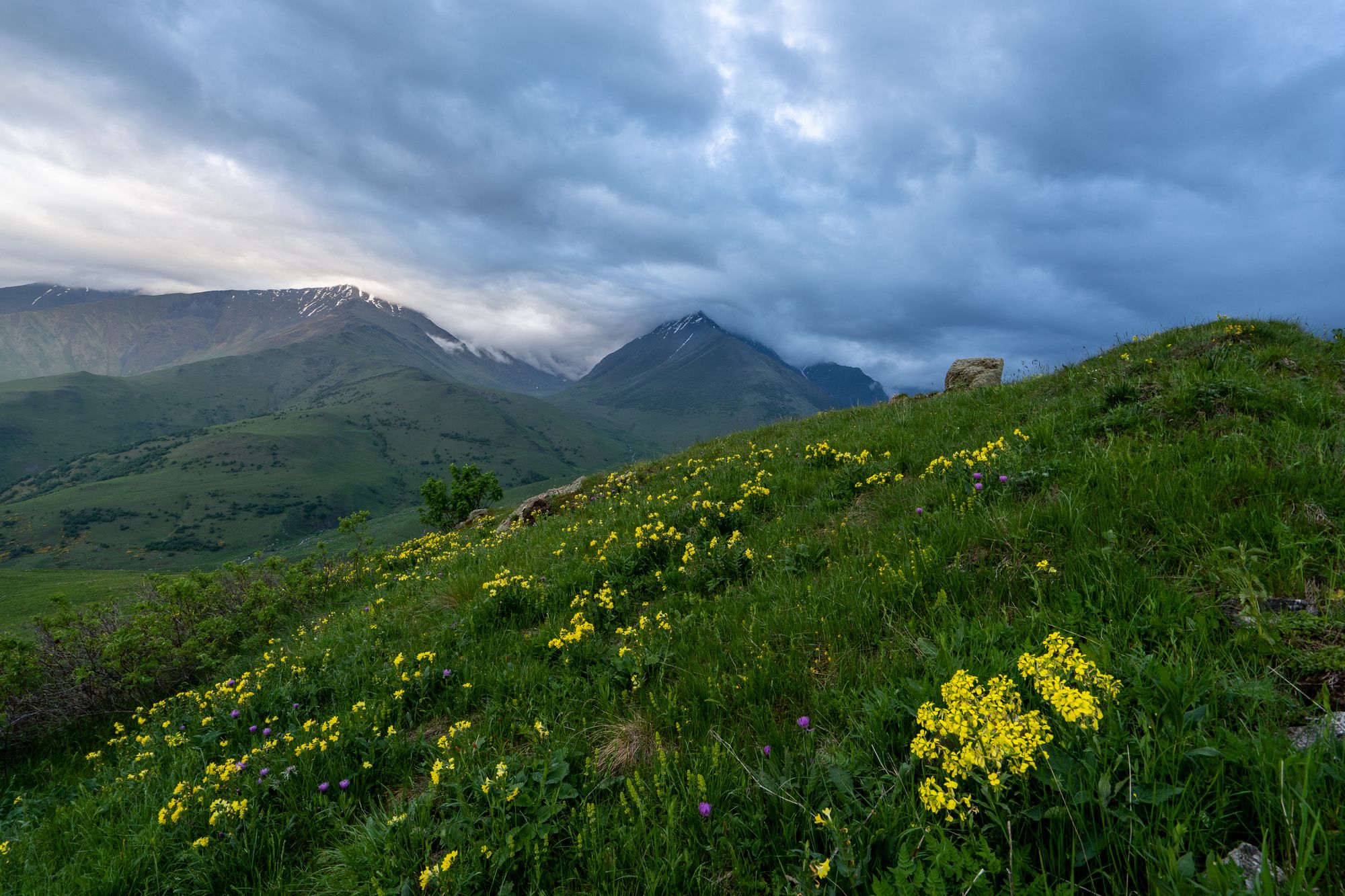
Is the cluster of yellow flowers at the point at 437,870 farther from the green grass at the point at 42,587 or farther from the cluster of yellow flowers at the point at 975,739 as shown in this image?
the green grass at the point at 42,587

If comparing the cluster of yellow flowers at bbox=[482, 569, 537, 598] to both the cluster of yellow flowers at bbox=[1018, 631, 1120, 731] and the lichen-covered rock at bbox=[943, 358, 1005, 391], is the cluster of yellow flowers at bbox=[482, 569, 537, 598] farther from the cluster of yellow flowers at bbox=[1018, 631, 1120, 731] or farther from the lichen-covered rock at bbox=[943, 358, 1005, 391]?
the lichen-covered rock at bbox=[943, 358, 1005, 391]

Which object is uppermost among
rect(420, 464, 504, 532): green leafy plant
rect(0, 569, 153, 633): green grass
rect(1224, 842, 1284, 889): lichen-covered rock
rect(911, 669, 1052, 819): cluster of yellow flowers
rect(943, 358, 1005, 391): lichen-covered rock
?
rect(943, 358, 1005, 391): lichen-covered rock

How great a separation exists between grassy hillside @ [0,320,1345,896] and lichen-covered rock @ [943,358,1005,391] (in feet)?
36.8

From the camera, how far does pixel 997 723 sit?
2.17m

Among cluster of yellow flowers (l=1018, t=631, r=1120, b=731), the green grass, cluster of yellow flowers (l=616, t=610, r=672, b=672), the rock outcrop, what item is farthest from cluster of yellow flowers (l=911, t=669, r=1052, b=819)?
the green grass

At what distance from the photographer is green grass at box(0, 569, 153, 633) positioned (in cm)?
10188

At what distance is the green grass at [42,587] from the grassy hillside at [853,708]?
118316mm

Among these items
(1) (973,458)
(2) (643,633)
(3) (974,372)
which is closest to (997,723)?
(2) (643,633)

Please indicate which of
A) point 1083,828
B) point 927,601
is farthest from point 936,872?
point 927,601

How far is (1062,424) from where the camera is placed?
688 cm

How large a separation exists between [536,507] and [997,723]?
1290 cm

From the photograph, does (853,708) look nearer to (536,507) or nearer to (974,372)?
(536,507)

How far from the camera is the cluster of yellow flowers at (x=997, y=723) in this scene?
2104mm

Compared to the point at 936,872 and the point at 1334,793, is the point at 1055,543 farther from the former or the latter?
the point at 936,872
